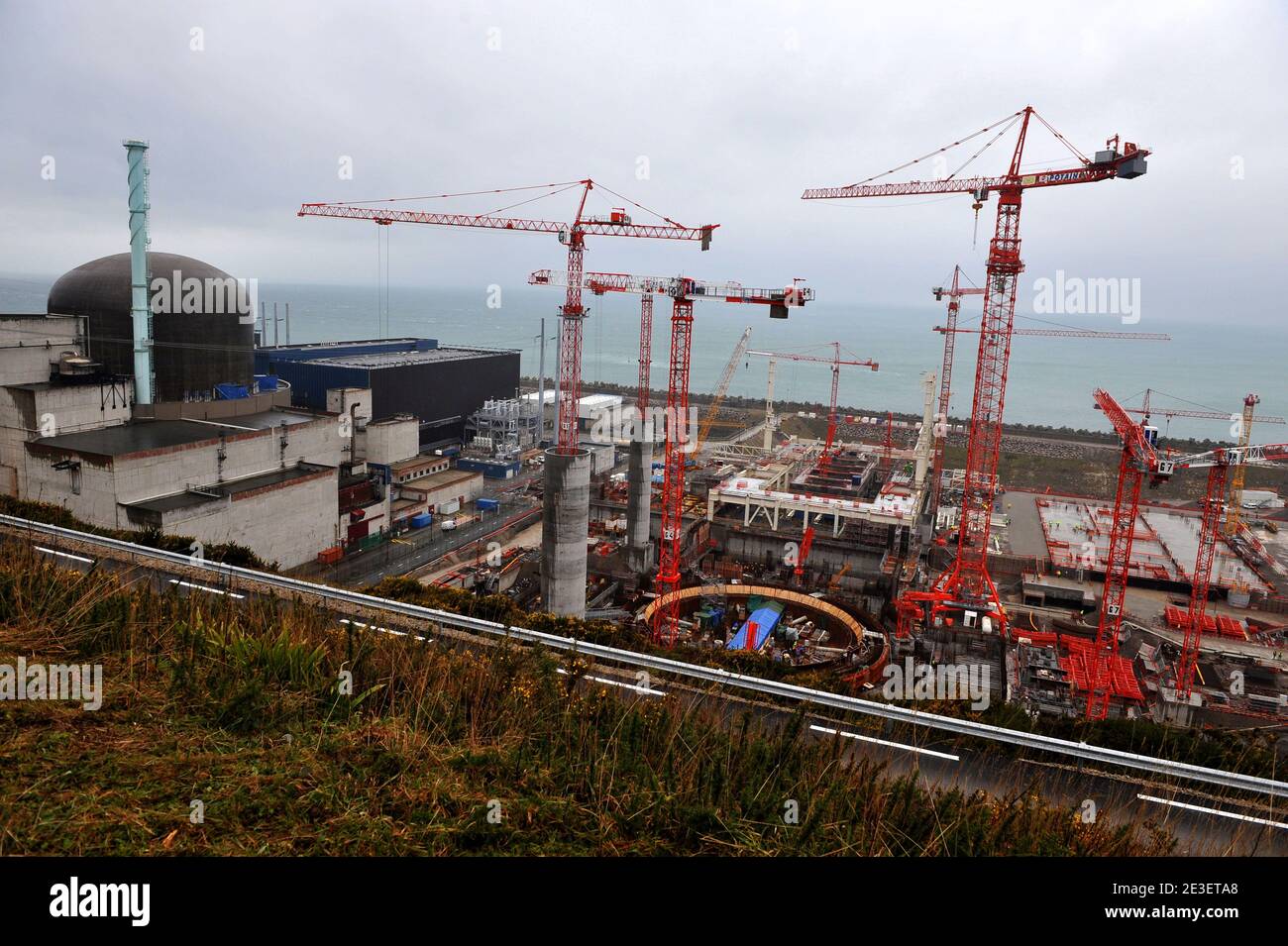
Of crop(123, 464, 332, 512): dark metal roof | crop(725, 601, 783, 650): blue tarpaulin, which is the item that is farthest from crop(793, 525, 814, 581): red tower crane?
crop(123, 464, 332, 512): dark metal roof

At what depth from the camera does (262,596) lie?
716cm

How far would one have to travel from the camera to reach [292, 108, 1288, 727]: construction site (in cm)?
1841

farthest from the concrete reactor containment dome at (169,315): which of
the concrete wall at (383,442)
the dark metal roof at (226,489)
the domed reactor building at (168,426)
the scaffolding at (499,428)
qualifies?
the scaffolding at (499,428)

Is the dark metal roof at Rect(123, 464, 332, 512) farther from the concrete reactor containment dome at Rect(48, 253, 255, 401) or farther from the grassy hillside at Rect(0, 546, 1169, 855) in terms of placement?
the grassy hillside at Rect(0, 546, 1169, 855)

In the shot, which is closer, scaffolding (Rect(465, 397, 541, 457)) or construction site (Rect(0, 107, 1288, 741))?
construction site (Rect(0, 107, 1288, 741))

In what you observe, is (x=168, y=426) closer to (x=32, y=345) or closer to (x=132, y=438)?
(x=132, y=438)

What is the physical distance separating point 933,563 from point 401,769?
87.4ft

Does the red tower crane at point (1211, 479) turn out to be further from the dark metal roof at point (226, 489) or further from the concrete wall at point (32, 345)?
the concrete wall at point (32, 345)

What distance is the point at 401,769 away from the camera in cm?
383

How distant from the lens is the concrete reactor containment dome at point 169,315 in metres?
22.3

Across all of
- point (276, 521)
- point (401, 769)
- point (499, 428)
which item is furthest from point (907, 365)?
point (401, 769)

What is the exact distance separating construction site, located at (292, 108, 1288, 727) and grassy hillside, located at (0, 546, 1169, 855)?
456 inches

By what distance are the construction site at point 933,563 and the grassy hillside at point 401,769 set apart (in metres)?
11.6
